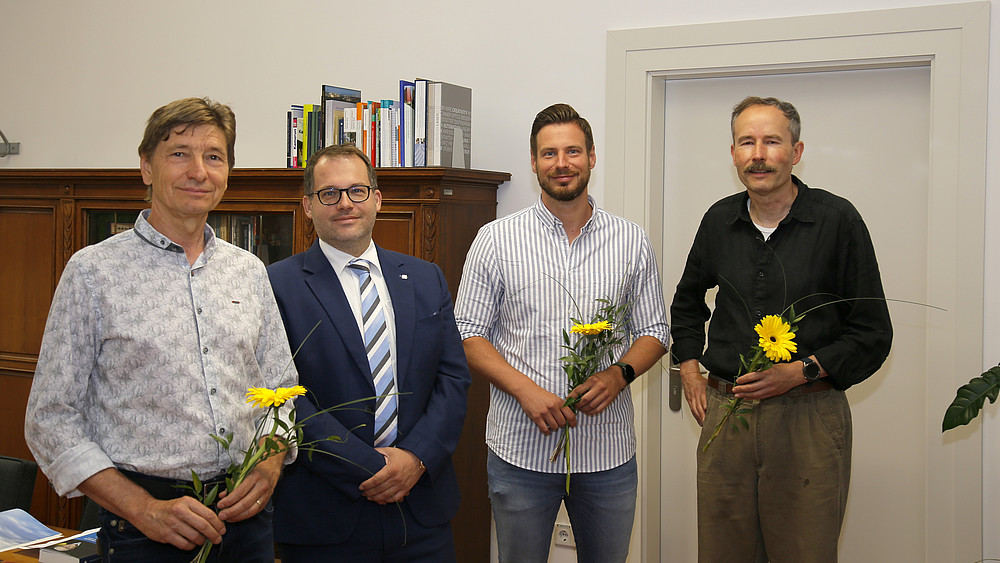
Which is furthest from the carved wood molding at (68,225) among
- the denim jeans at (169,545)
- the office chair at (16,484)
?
the denim jeans at (169,545)

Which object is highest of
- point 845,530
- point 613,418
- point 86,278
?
point 86,278

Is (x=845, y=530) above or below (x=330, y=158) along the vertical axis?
below

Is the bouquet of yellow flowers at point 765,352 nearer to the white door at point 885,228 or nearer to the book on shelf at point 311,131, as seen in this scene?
the white door at point 885,228

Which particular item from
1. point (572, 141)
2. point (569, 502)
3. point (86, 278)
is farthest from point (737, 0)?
point (86, 278)

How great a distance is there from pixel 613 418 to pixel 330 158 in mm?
1131

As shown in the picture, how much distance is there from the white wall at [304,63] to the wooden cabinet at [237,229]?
443 millimetres

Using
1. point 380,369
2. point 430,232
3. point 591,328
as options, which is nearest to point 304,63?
point 430,232

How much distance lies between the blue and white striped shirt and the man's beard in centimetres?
9

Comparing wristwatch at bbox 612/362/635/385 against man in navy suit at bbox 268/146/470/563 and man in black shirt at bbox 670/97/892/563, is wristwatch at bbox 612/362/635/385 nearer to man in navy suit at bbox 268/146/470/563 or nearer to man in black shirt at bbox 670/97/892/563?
man in black shirt at bbox 670/97/892/563

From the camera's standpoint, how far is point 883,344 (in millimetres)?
2264

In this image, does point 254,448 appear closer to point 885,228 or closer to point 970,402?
point 970,402

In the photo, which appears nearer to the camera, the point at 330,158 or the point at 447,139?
the point at 330,158

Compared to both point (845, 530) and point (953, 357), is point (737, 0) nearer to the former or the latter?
point (953, 357)

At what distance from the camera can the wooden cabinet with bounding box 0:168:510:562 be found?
3240 millimetres
